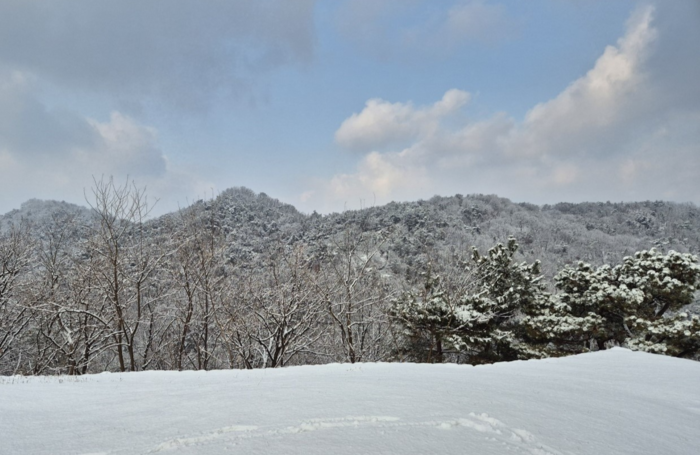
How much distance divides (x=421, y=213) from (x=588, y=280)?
68.0 metres

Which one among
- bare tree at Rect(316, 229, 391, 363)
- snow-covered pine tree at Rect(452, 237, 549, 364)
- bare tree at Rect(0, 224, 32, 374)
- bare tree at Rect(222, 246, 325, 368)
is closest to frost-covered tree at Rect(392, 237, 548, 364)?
snow-covered pine tree at Rect(452, 237, 549, 364)

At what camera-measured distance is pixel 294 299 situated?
36.8 ft

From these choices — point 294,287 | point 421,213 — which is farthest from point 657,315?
point 421,213

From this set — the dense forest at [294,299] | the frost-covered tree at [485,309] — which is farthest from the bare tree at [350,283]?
the frost-covered tree at [485,309]

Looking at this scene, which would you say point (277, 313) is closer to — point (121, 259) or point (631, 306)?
point (121, 259)

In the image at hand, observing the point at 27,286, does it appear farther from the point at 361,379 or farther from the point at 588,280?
the point at 588,280

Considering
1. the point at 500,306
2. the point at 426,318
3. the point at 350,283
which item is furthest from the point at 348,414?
the point at 500,306

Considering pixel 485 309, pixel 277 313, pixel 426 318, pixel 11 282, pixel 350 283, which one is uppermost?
pixel 11 282

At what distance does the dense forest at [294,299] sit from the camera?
449 inches

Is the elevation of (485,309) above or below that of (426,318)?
above

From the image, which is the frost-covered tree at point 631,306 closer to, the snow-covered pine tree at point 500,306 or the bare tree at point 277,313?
the snow-covered pine tree at point 500,306

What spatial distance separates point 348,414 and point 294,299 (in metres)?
8.13

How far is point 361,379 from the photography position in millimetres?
5031

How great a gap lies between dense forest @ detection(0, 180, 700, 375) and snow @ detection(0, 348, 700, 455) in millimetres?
6028
